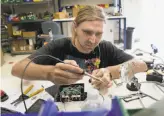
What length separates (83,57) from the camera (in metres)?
1.43

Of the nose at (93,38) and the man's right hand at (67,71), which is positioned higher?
the nose at (93,38)


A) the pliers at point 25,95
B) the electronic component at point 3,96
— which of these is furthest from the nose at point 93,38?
the electronic component at point 3,96

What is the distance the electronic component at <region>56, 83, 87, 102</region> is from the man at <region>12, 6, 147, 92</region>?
0.08 metres

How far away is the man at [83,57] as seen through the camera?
3.13ft

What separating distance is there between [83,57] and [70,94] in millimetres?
425

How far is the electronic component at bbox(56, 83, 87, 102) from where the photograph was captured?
1064 mm

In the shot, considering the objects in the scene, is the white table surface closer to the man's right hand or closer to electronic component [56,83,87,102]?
electronic component [56,83,87,102]

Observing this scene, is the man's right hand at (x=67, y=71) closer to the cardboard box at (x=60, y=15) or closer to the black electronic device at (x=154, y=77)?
the black electronic device at (x=154, y=77)

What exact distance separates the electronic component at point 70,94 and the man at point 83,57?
78 millimetres

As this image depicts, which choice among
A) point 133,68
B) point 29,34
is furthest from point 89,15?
point 29,34

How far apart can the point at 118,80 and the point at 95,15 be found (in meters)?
0.47

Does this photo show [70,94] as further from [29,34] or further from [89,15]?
[29,34]

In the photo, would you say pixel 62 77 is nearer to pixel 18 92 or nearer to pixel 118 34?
pixel 18 92

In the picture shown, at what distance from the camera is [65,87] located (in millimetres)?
1129
